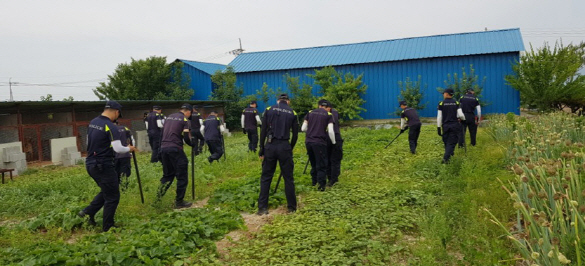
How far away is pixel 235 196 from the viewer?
794 cm

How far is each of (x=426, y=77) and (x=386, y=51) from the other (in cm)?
358

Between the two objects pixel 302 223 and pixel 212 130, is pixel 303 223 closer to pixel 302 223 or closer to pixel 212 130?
pixel 302 223

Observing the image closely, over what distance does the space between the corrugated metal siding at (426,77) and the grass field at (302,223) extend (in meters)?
14.0

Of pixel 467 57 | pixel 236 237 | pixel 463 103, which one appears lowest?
pixel 236 237

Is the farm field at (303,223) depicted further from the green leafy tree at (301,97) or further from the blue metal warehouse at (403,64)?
the green leafy tree at (301,97)

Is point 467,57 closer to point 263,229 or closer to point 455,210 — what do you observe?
point 455,210

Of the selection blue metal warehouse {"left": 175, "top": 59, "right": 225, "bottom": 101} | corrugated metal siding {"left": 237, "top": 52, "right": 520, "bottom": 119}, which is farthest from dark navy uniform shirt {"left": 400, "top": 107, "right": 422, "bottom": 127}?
blue metal warehouse {"left": 175, "top": 59, "right": 225, "bottom": 101}

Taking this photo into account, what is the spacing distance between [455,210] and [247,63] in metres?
24.9

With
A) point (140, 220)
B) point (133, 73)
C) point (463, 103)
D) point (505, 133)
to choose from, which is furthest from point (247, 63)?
Answer: point (140, 220)

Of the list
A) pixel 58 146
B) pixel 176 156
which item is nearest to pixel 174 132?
pixel 176 156

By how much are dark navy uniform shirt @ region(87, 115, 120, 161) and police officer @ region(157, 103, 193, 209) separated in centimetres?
160

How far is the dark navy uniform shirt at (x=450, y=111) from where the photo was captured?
10.4m

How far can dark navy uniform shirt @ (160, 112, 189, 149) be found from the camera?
7922 millimetres

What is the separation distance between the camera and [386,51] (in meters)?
26.2
